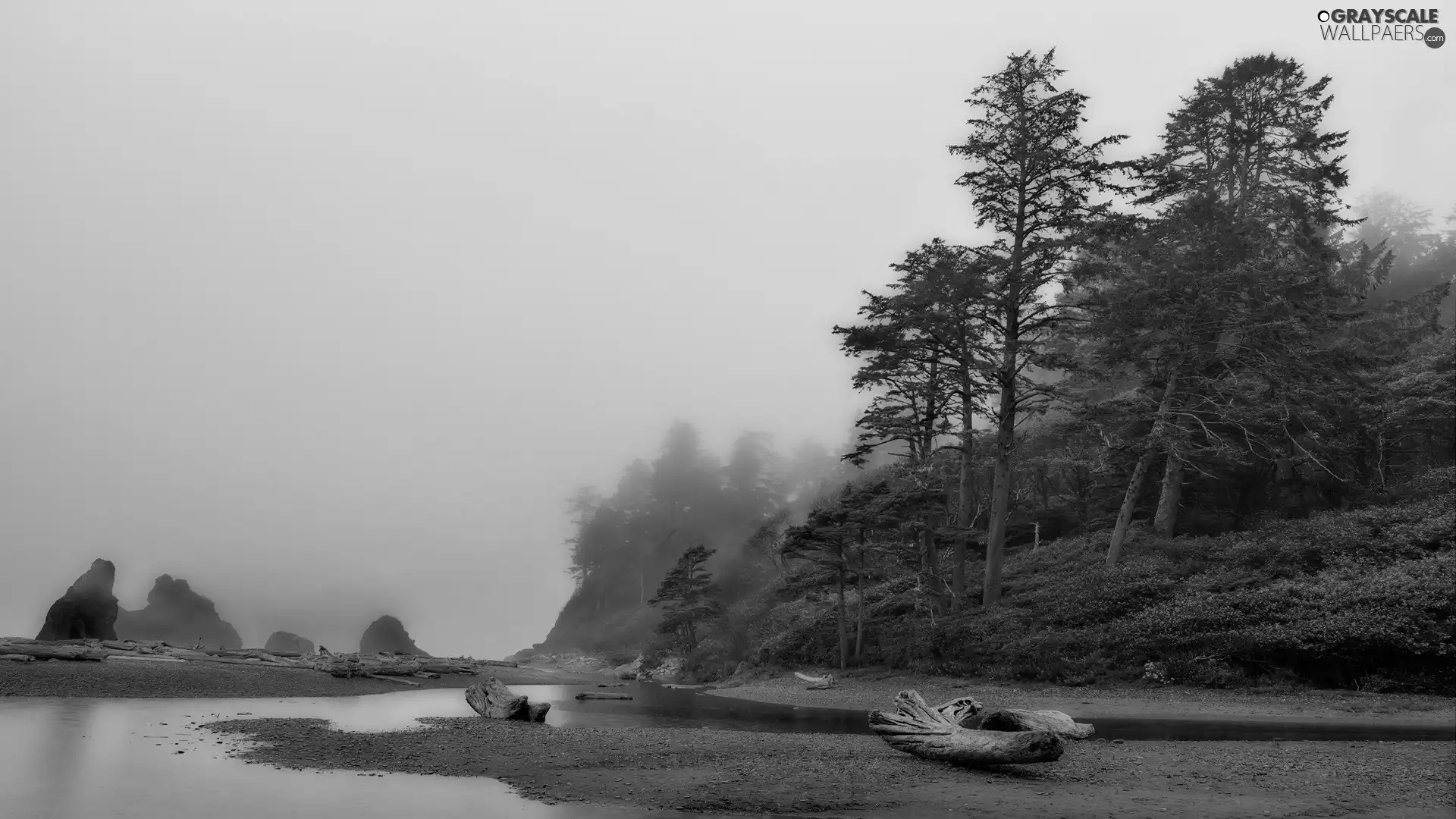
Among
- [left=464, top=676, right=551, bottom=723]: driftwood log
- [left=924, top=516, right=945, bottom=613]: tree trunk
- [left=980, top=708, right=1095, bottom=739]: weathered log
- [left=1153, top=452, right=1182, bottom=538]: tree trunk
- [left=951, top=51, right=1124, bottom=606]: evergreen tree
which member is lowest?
[left=464, top=676, right=551, bottom=723]: driftwood log

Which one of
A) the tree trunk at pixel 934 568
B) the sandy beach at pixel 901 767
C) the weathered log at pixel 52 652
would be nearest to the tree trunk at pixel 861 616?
the tree trunk at pixel 934 568

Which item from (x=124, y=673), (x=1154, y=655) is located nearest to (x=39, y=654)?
(x=124, y=673)

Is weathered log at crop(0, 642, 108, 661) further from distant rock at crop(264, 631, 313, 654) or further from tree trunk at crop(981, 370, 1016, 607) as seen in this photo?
distant rock at crop(264, 631, 313, 654)

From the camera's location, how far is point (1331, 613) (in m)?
19.3

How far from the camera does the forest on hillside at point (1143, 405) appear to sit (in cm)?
2477

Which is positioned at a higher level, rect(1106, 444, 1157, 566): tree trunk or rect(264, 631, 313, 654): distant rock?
rect(1106, 444, 1157, 566): tree trunk

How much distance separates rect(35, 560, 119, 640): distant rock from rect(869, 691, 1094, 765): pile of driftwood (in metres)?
49.0

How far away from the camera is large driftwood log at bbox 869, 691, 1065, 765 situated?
9711mm

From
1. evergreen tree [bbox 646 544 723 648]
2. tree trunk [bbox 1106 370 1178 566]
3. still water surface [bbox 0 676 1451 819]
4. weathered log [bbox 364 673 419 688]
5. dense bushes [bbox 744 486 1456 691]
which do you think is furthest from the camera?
evergreen tree [bbox 646 544 723 648]

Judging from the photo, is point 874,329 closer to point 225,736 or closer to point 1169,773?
point 1169,773

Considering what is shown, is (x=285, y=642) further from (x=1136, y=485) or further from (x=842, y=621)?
(x=1136, y=485)

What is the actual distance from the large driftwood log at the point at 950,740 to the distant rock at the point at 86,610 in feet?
160

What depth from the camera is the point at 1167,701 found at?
18.7 metres

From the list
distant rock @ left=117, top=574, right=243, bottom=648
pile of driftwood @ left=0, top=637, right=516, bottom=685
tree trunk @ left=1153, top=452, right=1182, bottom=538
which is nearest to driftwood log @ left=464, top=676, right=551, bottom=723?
pile of driftwood @ left=0, top=637, right=516, bottom=685
